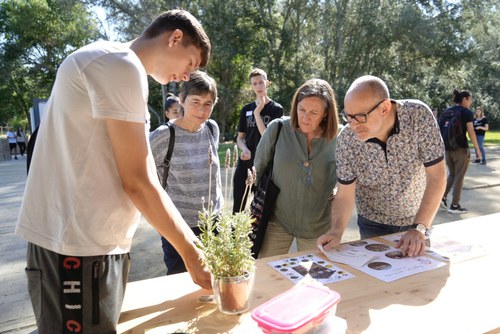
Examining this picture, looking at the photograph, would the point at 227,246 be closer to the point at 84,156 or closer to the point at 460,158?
the point at 84,156

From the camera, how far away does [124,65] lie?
3.07 feet

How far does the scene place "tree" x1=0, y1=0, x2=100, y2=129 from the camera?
2272 centimetres

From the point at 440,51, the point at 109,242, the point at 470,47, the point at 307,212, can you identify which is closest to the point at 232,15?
the point at 440,51

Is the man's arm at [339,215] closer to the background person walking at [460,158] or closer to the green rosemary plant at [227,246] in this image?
the green rosemary plant at [227,246]

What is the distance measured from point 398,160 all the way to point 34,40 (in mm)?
27243

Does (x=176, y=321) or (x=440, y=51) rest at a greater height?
(x=440, y=51)

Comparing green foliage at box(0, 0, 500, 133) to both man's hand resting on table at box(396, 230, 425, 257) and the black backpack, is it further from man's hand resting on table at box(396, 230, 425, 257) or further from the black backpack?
man's hand resting on table at box(396, 230, 425, 257)

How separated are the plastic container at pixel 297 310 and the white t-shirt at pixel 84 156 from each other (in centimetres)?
46

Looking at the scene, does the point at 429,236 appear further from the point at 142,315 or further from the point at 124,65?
the point at 124,65

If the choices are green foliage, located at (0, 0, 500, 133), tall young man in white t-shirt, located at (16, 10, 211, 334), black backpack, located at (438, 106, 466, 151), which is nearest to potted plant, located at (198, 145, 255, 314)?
tall young man in white t-shirt, located at (16, 10, 211, 334)

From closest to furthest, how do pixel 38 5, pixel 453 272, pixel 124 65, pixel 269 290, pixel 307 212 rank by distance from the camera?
pixel 124 65, pixel 269 290, pixel 453 272, pixel 307 212, pixel 38 5

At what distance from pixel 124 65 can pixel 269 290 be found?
2.99 ft

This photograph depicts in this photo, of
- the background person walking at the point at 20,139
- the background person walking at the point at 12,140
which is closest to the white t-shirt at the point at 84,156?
the background person walking at the point at 12,140

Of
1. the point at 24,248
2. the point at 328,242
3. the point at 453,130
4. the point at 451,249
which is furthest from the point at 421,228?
the point at 453,130
